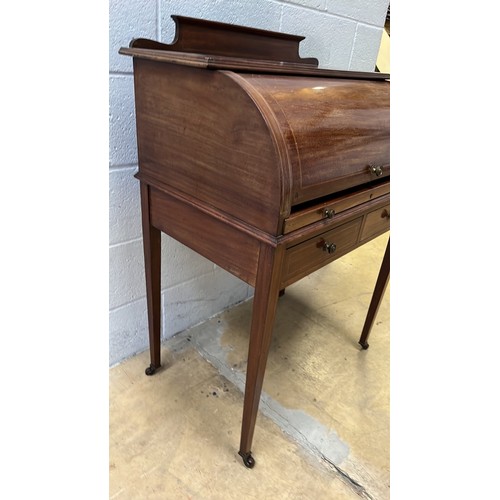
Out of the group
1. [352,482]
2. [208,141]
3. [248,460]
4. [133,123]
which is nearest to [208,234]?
[208,141]

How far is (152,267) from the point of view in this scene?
1234mm

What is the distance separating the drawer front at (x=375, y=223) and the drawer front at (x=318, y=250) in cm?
4

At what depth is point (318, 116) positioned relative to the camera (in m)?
0.82

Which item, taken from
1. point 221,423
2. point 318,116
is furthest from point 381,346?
point 318,116

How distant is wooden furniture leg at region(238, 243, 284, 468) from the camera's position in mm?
855

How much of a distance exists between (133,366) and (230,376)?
368 mm

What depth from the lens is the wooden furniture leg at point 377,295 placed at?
1499mm

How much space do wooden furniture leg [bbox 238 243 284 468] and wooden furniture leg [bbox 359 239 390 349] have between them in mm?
708

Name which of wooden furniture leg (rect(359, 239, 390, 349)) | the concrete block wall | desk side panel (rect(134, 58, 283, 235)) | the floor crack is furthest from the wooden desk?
wooden furniture leg (rect(359, 239, 390, 349))

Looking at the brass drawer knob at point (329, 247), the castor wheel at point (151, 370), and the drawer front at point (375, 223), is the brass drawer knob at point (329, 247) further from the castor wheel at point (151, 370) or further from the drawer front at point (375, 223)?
the castor wheel at point (151, 370)

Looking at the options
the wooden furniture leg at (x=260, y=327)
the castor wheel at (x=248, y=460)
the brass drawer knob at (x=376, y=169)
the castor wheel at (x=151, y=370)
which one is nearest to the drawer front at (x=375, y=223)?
the brass drawer knob at (x=376, y=169)

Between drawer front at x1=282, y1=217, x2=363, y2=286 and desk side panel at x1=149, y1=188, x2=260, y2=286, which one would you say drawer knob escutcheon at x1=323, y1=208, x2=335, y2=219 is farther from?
desk side panel at x1=149, y1=188, x2=260, y2=286

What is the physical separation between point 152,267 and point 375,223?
0.70m
